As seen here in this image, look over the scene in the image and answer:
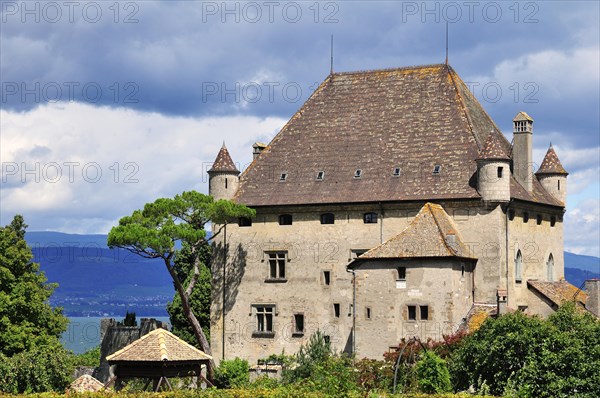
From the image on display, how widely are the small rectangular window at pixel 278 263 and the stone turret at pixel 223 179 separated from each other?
4091 mm

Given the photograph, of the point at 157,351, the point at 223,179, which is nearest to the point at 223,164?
the point at 223,179

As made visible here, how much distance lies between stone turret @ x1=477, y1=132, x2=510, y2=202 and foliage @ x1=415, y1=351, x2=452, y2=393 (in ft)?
52.4

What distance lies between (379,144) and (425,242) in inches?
335

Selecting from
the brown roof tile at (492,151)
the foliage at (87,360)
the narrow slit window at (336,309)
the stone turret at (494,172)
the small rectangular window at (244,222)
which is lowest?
the foliage at (87,360)

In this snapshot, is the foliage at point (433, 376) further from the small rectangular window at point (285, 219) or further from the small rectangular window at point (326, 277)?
the small rectangular window at point (285, 219)

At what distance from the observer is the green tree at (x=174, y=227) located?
5966 cm

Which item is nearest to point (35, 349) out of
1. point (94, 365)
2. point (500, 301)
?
point (94, 365)

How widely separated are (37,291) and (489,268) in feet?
73.3

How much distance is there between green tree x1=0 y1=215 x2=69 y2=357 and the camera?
57938 millimetres

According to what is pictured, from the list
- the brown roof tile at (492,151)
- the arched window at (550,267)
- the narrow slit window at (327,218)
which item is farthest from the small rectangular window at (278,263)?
the arched window at (550,267)

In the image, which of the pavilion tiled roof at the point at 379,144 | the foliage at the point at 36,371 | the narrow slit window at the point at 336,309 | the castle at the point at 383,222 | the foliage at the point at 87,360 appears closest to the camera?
the foliage at the point at 36,371

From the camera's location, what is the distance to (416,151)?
60.6 m

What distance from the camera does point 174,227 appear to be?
198 ft

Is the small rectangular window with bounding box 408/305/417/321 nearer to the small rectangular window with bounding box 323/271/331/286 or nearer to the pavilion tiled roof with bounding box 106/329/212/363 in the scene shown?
the small rectangular window with bounding box 323/271/331/286
